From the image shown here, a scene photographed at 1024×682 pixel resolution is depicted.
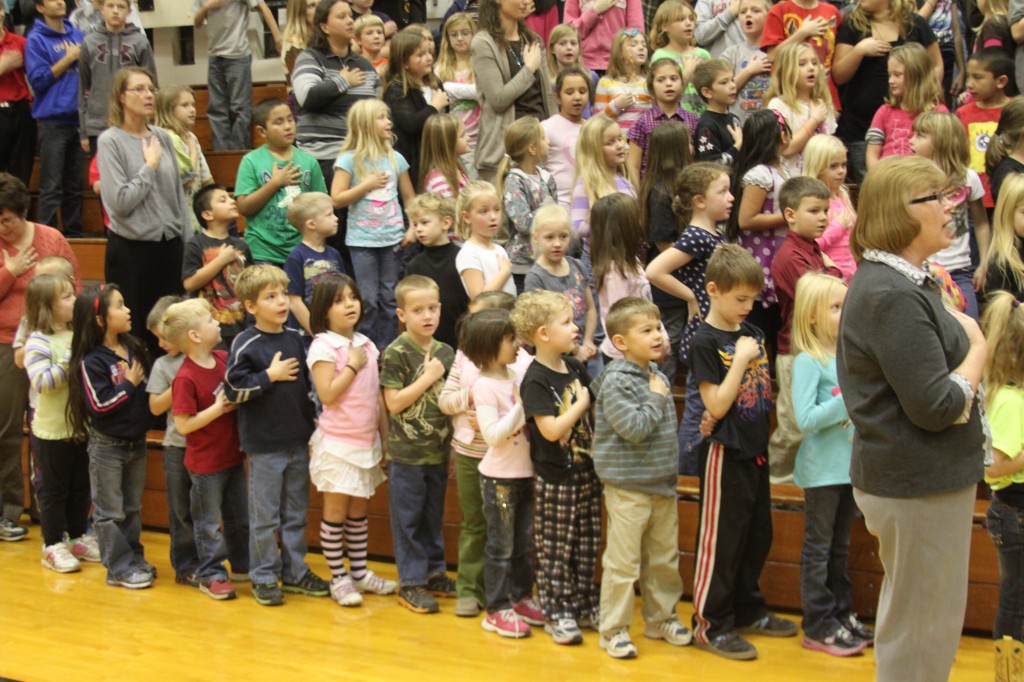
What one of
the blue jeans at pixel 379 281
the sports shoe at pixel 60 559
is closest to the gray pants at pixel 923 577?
the blue jeans at pixel 379 281

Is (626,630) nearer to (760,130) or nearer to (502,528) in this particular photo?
(502,528)

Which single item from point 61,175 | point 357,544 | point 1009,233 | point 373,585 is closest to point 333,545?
point 357,544

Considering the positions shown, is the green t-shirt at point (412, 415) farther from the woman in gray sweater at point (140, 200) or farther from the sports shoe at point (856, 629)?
the woman in gray sweater at point (140, 200)

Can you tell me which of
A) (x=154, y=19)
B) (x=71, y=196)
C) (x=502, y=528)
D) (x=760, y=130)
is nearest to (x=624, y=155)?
(x=760, y=130)

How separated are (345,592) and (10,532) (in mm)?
1865

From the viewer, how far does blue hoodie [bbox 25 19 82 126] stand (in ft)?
23.5

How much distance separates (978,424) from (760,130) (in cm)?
258

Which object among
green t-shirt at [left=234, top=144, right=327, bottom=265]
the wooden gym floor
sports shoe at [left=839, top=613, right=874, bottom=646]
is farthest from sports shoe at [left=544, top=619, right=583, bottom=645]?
green t-shirt at [left=234, top=144, right=327, bottom=265]

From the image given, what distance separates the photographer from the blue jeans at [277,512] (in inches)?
179

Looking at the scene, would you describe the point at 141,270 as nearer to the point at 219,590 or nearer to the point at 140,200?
the point at 140,200

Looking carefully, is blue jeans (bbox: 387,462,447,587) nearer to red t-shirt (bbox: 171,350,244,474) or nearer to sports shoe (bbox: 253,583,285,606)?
sports shoe (bbox: 253,583,285,606)

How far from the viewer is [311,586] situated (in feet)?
15.2

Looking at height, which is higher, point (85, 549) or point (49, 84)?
point (49, 84)

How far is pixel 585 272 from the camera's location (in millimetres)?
5047
